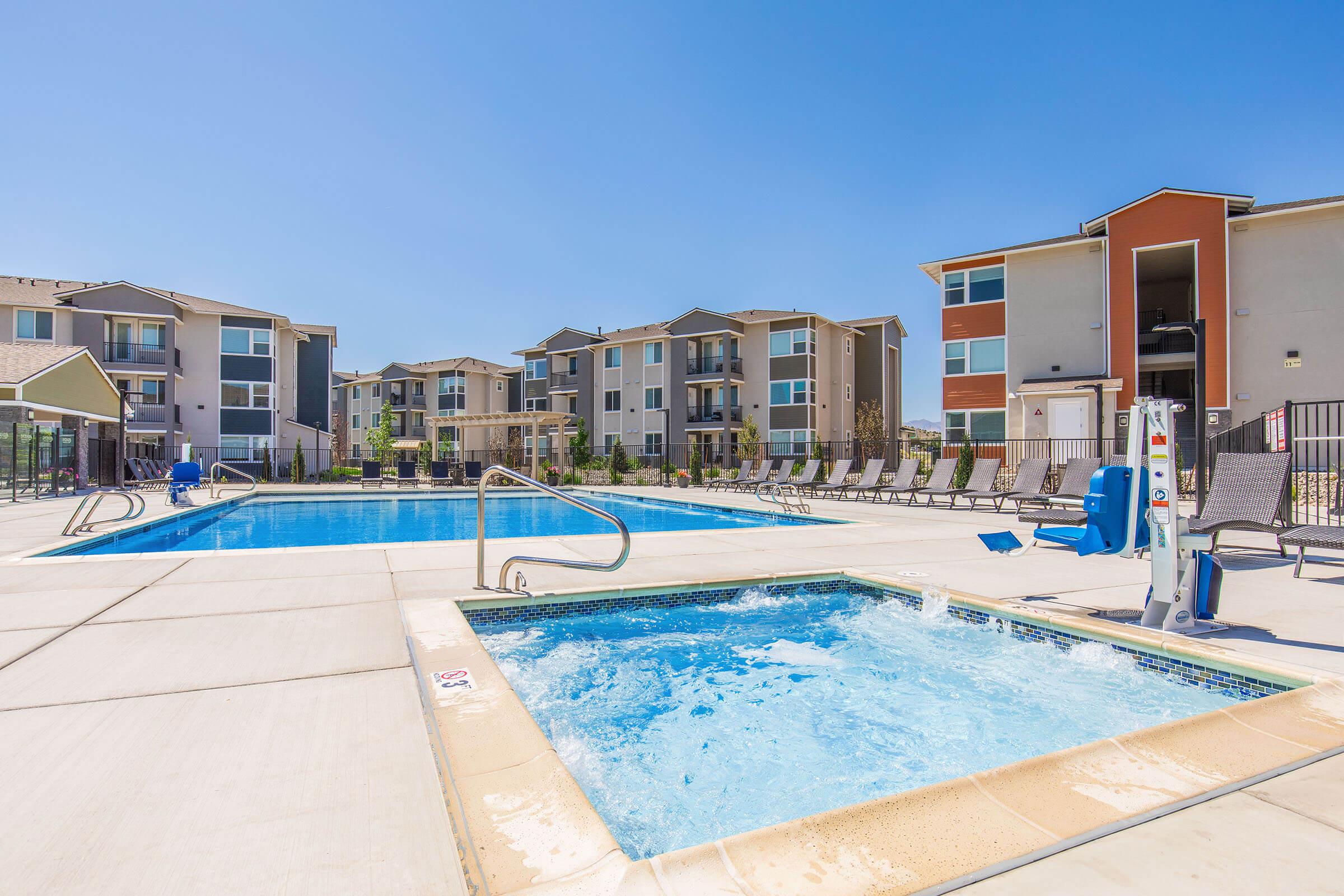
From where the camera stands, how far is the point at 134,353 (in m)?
27.8

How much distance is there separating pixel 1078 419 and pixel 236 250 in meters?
25.4

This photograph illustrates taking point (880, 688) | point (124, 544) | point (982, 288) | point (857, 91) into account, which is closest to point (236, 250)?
point (124, 544)

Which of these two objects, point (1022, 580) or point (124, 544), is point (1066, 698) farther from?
point (124, 544)

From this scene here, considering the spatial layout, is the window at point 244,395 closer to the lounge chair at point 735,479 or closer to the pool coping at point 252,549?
the pool coping at point 252,549

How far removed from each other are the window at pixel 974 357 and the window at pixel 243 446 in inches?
1150

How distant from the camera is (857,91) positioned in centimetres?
1544

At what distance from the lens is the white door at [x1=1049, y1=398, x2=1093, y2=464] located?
65.1 ft

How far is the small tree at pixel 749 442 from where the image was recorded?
27.8 metres

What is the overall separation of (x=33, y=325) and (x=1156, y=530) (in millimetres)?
37235

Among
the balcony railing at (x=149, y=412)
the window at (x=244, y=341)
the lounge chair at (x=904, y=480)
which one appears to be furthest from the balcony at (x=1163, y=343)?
the balcony railing at (x=149, y=412)

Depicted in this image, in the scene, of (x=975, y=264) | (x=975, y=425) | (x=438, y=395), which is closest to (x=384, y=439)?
(x=438, y=395)

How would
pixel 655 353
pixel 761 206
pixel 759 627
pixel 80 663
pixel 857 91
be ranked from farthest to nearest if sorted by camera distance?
pixel 655 353 → pixel 761 206 → pixel 857 91 → pixel 759 627 → pixel 80 663

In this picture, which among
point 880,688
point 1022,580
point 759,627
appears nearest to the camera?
point 880,688

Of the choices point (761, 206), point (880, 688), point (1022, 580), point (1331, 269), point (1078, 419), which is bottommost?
point (880, 688)
